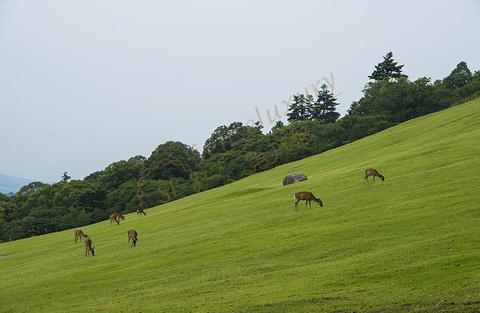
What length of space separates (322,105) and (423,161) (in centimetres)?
10966

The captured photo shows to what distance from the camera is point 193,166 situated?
114 metres

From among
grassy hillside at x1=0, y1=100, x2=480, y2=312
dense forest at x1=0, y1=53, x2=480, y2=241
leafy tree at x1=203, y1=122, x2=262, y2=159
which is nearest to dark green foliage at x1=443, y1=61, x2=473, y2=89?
dense forest at x1=0, y1=53, x2=480, y2=241

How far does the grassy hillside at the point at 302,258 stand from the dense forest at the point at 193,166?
52.9m

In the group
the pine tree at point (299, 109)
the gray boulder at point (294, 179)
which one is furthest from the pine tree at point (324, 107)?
the gray boulder at point (294, 179)

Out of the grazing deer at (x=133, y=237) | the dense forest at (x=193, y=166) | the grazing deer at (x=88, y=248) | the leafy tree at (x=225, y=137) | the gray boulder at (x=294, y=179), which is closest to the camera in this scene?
the grazing deer at (x=88, y=248)

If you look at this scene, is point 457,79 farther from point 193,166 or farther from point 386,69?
point 193,166

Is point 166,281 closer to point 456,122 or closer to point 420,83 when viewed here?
point 456,122

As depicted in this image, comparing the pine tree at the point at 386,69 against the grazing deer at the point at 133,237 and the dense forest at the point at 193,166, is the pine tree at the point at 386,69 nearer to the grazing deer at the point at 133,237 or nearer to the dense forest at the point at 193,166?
the dense forest at the point at 193,166

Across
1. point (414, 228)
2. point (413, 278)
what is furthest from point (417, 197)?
point (413, 278)

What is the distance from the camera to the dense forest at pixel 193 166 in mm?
94062

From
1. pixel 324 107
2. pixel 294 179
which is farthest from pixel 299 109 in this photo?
pixel 294 179

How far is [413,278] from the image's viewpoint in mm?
16344

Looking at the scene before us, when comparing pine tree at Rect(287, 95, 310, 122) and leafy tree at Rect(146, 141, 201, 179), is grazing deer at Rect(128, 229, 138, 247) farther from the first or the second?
pine tree at Rect(287, 95, 310, 122)

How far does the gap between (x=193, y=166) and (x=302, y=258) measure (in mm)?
93524
